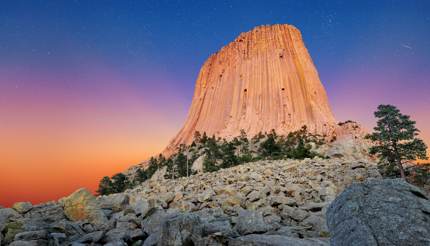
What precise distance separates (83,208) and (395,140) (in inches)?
968

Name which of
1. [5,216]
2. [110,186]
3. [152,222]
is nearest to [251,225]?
[152,222]

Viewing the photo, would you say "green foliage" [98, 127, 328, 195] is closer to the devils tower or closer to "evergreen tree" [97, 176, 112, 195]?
"evergreen tree" [97, 176, 112, 195]

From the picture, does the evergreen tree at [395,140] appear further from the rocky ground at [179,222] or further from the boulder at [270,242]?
the boulder at [270,242]

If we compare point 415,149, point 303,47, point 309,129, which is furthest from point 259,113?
point 415,149

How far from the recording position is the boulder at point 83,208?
32.2 ft

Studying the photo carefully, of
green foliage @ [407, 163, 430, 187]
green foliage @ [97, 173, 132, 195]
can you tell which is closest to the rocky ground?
green foliage @ [407, 163, 430, 187]

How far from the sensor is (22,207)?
11.5 metres

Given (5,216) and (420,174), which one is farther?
(420,174)

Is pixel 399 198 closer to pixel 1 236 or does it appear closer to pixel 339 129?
pixel 1 236

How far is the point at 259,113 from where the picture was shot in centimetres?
10325

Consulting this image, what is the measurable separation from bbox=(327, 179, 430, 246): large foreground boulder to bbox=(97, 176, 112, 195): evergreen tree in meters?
57.1

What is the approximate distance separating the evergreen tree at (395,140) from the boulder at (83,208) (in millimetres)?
22813

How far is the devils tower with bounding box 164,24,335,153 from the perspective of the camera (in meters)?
99.7

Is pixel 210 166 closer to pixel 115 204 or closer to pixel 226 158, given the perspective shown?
pixel 226 158
